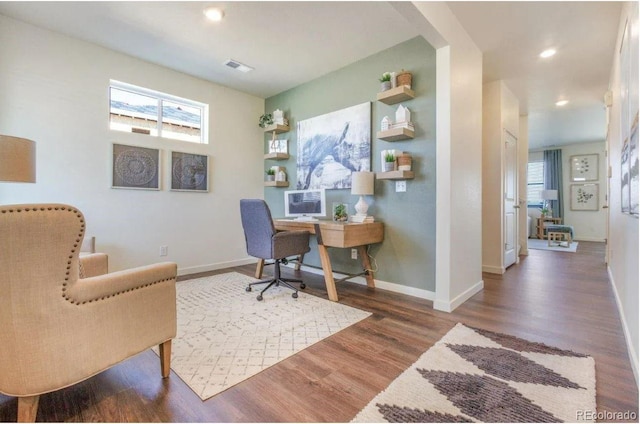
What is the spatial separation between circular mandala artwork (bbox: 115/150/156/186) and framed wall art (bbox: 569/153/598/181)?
9.63m

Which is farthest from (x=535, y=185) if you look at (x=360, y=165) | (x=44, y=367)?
(x=44, y=367)

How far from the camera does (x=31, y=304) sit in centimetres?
100

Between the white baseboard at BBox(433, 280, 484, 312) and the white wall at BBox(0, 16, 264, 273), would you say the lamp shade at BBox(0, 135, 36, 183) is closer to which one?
the white wall at BBox(0, 16, 264, 273)

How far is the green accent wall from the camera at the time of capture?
9.01ft

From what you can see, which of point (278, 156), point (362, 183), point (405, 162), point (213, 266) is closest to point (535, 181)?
point (405, 162)

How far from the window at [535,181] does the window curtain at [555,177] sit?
0.25 m

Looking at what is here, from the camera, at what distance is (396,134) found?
2.76 m

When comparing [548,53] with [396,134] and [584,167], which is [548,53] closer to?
[396,134]

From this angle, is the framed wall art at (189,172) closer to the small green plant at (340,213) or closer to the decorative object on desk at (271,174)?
the decorative object on desk at (271,174)

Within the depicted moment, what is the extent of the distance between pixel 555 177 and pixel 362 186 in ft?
25.2

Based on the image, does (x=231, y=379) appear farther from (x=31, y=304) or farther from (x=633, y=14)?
(x=633, y=14)

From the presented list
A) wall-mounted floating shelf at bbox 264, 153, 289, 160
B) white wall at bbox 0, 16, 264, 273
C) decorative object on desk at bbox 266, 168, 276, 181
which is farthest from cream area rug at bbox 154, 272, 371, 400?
wall-mounted floating shelf at bbox 264, 153, 289, 160

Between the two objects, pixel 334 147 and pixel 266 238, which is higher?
pixel 334 147

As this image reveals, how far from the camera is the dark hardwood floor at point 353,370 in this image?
4.08 feet
